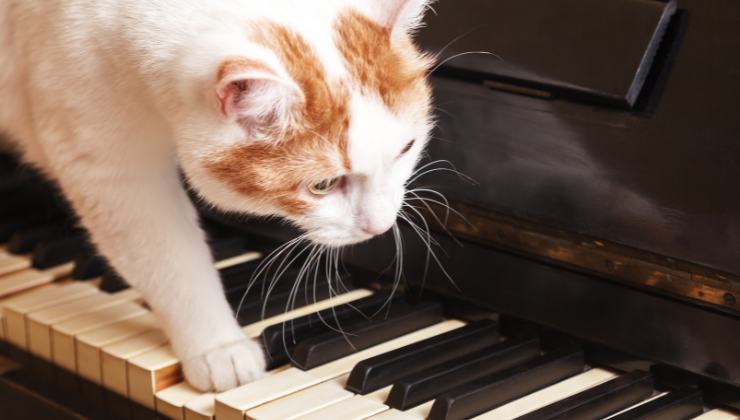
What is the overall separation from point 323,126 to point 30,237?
2.56 feet

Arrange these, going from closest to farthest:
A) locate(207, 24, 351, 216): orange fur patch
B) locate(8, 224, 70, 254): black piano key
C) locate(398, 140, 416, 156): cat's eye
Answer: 1. locate(207, 24, 351, 216): orange fur patch
2. locate(398, 140, 416, 156): cat's eye
3. locate(8, 224, 70, 254): black piano key

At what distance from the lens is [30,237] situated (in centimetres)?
175

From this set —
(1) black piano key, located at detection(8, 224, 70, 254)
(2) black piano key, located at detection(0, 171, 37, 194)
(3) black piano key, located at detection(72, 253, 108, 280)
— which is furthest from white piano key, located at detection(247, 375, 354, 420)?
(2) black piano key, located at detection(0, 171, 37, 194)

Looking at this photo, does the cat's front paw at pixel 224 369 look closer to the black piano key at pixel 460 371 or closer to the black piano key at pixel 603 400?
the black piano key at pixel 460 371

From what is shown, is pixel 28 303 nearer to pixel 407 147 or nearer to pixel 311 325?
pixel 311 325

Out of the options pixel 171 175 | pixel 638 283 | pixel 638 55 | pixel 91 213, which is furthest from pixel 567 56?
pixel 91 213

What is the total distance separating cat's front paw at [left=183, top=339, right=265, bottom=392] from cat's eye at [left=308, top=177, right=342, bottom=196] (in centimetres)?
25

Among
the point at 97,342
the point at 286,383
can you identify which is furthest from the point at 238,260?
the point at 286,383

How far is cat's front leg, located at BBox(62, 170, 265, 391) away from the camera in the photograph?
1.40 metres

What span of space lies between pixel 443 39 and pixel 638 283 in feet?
1.48

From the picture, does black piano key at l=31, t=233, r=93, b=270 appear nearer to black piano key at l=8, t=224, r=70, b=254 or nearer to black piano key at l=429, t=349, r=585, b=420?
black piano key at l=8, t=224, r=70, b=254

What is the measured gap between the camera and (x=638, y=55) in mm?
1237

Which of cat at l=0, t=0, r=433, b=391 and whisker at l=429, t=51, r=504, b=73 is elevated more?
whisker at l=429, t=51, r=504, b=73

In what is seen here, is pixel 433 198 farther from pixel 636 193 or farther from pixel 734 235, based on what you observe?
pixel 734 235
